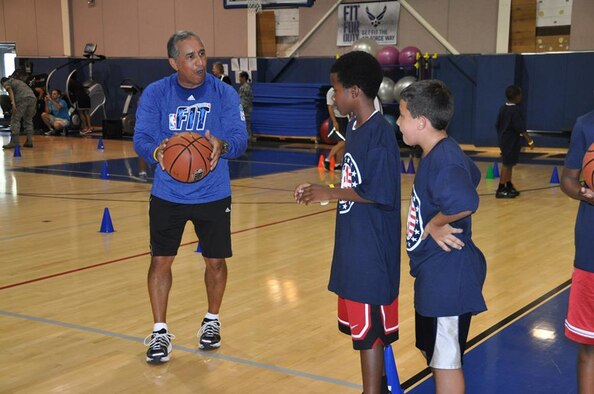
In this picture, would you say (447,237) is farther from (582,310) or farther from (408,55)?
(408,55)

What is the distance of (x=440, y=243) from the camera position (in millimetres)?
3014

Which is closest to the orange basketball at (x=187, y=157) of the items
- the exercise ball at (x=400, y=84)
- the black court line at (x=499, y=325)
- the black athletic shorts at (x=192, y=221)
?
the black athletic shorts at (x=192, y=221)

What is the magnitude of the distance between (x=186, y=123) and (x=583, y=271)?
238 centimetres

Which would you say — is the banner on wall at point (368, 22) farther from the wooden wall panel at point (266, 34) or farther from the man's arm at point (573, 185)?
the man's arm at point (573, 185)

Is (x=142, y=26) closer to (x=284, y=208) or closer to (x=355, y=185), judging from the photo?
(x=284, y=208)

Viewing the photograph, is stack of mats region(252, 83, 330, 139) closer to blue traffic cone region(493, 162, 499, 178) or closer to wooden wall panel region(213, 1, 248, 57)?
wooden wall panel region(213, 1, 248, 57)

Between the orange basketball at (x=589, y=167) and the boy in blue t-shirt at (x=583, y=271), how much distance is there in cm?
3

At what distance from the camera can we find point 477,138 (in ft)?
60.8

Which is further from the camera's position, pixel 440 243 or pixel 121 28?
pixel 121 28

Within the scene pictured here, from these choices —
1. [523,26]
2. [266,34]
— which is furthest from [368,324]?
[266,34]

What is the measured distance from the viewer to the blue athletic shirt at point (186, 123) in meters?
4.44

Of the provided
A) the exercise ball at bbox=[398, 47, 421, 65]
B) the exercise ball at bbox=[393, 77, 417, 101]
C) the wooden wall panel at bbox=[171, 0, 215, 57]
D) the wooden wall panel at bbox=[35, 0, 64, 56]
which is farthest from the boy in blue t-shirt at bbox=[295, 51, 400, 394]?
the wooden wall panel at bbox=[35, 0, 64, 56]

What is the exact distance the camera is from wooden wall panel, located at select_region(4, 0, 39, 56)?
26516 millimetres

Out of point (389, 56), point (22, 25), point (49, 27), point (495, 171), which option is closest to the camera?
point (495, 171)
